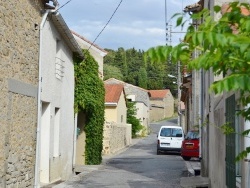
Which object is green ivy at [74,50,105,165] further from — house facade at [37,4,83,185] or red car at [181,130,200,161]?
red car at [181,130,200,161]

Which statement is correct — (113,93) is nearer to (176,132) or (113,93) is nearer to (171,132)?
(171,132)

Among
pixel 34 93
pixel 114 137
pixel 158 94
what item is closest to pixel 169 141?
pixel 114 137

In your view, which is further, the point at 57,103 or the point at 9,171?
the point at 57,103

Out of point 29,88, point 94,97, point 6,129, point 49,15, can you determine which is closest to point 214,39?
point 6,129

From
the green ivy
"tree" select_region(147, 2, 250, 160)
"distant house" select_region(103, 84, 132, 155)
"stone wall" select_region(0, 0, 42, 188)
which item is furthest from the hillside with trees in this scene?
"tree" select_region(147, 2, 250, 160)

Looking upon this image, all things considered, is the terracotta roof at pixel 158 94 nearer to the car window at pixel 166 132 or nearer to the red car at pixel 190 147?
the car window at pixel 166 132

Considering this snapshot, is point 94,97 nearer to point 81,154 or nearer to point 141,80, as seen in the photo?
point 81,154

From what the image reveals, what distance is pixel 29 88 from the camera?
41.3 feet

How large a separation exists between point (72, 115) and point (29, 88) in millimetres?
7068

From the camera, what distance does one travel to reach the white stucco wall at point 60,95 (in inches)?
581

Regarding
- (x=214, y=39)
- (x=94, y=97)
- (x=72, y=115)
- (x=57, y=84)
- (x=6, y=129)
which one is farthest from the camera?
(x=94, y=97)

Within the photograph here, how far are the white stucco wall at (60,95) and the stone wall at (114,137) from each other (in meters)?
14.7

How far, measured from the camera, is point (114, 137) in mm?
36250

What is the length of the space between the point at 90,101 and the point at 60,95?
398cm
